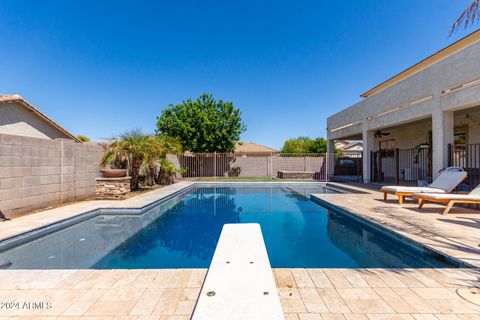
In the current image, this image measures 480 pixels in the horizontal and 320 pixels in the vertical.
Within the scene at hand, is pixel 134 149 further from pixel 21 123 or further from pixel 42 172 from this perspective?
pixel 21 123

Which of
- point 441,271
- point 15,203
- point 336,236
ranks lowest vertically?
point 336,236

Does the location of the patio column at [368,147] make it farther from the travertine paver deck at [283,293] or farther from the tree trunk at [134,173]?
the tree trunk at [134,173]

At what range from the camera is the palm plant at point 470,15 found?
11.2 ft

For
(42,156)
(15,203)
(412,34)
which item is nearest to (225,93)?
(412,34)

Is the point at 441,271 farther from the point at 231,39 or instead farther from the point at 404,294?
the point at 231,39

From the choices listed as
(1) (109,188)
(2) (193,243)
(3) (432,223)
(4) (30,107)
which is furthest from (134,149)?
(3) (432,223)

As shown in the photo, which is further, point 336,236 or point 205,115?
point 205,115

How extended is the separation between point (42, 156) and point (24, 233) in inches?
111

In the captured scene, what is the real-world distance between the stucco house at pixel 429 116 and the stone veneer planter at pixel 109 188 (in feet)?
37.1

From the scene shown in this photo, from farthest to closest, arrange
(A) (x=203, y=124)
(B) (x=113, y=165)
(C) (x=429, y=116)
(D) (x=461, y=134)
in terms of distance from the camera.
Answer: (A) (x=203, y=124), (D) (x=461, y=134), (B) (x=113, y=165), (C) (x=429, y=116)

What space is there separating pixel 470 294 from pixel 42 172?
29.2 feet

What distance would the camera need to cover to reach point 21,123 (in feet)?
40.2

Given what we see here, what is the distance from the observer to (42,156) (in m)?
6.24

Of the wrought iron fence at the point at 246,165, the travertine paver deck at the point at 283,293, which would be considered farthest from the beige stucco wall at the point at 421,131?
the travertine paver deck at the point at 283,293
